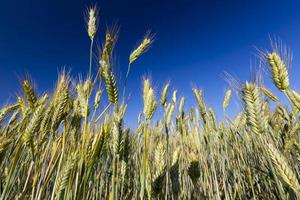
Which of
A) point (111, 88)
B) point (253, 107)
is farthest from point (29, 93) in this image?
point (253, 107)

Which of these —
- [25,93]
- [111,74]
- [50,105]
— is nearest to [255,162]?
[111,74]

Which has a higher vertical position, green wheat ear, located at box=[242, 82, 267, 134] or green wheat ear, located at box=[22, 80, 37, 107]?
green wheat ear, located at box=[22, 80, 37, 107]

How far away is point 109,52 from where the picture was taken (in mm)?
1650

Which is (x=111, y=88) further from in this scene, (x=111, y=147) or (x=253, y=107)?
(x=253, y=107)

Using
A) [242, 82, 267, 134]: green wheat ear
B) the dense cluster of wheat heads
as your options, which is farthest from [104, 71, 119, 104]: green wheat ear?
[242, 82, 267, 134]: green wheat ear

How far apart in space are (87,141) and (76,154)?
0.29ft

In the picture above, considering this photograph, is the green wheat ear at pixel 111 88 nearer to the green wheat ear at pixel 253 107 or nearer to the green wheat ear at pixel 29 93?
the green wheat ear at pixel 29 93

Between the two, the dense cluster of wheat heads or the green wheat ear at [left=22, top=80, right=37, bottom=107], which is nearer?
the dense cluster of wheat heads

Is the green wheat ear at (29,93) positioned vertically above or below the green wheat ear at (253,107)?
above

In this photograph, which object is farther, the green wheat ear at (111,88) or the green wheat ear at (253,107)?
the green wheat ear at (111,88)

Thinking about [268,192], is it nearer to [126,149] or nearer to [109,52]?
[126,149]

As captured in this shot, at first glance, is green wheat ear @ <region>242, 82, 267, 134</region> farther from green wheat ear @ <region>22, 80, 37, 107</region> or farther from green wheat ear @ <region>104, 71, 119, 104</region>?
green wheat ear @ <region>22, 80, 37, 107</region>

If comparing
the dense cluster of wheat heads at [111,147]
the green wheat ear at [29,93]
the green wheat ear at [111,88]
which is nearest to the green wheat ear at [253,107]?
the dense cluster of wheat heads at [111,147]

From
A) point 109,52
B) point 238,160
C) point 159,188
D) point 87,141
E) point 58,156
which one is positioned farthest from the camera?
point 238,160
